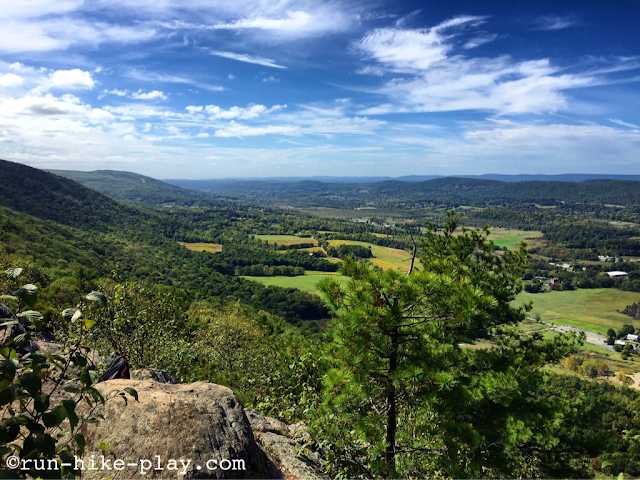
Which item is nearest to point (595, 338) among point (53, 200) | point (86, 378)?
point (86, 378)

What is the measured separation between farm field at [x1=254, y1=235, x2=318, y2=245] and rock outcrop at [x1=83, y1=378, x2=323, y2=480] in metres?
136

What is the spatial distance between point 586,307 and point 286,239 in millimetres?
108218

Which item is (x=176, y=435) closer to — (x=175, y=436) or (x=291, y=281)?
(x=175, y=436)

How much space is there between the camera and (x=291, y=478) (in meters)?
6.39

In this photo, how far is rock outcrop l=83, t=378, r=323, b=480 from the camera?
4.35 meters

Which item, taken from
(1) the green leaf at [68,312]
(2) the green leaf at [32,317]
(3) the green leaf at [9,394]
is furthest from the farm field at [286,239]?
(3) the green leaf at [9,394]

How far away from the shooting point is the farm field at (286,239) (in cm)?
14312

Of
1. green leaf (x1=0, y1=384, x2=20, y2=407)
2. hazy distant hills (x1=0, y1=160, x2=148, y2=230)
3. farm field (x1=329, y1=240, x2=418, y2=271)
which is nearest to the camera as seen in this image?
green leaf (x1=0, y1=384, x2=20, y2=407)

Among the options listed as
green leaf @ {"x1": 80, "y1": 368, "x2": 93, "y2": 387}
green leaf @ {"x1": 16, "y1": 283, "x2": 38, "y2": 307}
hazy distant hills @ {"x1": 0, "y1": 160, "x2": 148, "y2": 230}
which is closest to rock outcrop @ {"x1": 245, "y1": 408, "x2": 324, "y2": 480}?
green leaf @ {"x1": 80, "y1": 368, "x2": 93, "y2": 387}

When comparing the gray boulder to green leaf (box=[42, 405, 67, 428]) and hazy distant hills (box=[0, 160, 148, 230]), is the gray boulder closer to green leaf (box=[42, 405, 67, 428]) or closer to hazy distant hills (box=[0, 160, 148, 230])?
green leaf (box=[42, 405, 67, 428])

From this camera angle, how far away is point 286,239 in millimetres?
150500

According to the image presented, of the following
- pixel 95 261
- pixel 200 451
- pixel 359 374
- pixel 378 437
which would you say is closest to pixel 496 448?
pixel 378 437

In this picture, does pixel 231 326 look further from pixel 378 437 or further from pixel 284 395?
pixel 378 437

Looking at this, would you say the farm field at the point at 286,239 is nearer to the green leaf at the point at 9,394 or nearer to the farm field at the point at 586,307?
the farm field at the point at 586,307
